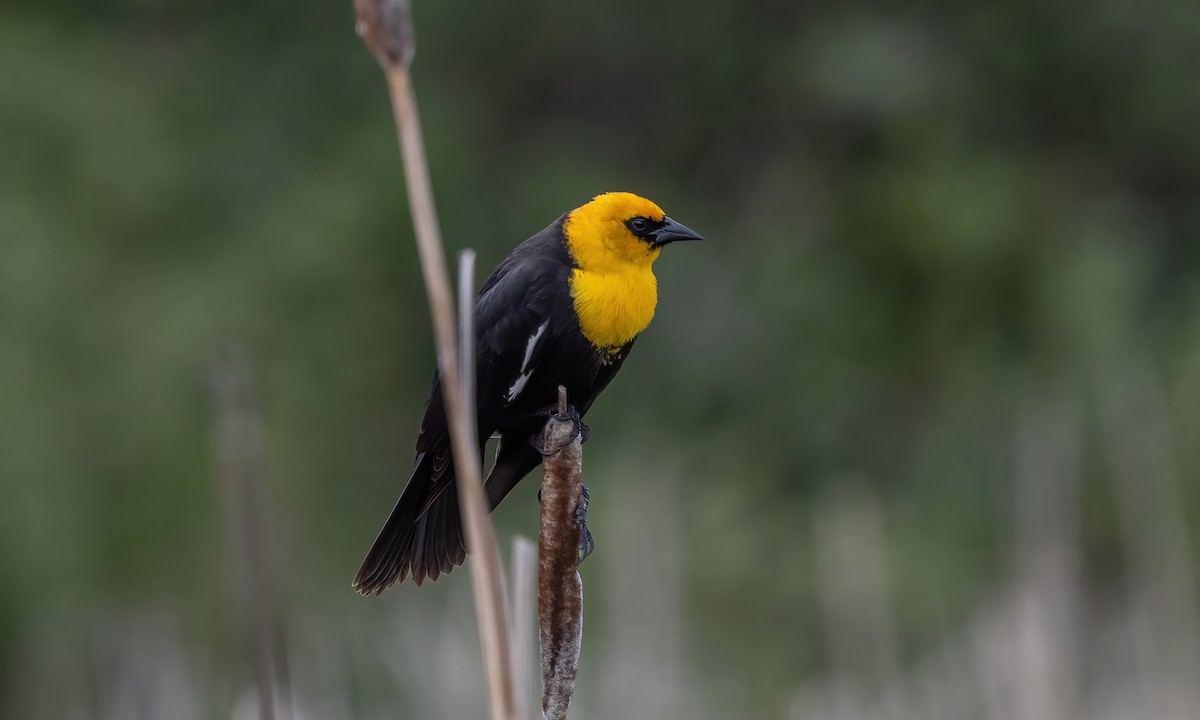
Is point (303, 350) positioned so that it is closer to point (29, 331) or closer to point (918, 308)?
point (29, 331)

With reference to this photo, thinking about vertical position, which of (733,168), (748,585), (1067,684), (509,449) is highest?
(733,168)

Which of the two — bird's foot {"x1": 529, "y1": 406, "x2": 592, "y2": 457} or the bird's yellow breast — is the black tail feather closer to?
bird's foot {"x1": 529, "y1": 406, "x2": 592, "y2": 457}

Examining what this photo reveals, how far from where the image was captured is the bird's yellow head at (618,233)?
2.58 meters

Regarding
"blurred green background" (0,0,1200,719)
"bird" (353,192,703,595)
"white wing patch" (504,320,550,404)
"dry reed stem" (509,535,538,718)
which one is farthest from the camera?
"blurred green background" (0,0,1200,719)

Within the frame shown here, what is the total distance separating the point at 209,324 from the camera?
7.50 m

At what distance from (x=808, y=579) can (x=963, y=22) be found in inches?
180

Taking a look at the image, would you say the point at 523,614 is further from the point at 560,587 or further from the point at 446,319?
the point at 446,319

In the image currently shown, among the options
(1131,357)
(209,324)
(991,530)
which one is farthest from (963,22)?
(209,324)

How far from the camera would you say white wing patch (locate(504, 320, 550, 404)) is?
2.46 m

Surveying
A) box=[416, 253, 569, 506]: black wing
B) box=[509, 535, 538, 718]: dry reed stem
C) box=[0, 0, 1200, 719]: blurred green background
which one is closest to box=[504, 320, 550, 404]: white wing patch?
box=[416, 253, 569, 506]: black wing

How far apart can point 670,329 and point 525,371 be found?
6.60m

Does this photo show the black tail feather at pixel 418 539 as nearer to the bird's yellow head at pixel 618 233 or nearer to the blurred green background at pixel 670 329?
the bird's yellow head at pixel 618 233

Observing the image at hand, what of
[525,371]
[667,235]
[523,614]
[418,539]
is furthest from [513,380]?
[523,614]

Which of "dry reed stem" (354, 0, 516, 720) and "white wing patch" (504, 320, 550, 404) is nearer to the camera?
"dry reed stem" (354, 0, 516, 720)
